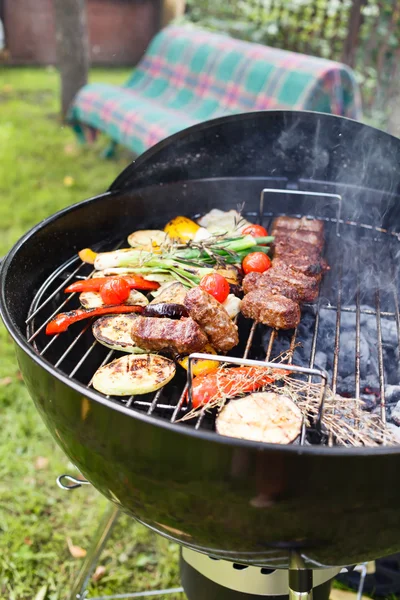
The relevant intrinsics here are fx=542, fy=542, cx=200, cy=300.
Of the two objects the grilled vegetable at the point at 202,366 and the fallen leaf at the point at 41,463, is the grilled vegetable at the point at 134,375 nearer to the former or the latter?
the grilled vegetable at the point at 202,366

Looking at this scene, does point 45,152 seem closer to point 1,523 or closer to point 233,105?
point 233,105

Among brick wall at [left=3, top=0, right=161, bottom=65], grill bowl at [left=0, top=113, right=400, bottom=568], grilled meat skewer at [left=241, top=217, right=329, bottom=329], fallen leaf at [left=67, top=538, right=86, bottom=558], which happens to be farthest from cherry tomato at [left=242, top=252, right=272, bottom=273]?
brick wall at [left=3, top=0, right=161, bottom=65]

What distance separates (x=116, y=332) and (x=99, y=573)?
63.7 inches

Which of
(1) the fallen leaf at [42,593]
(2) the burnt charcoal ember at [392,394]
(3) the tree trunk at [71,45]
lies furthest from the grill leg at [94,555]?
(3) the tree trunk at [71,45]

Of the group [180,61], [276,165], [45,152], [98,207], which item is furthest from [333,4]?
[98,207]

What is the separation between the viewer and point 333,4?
8.20 meters

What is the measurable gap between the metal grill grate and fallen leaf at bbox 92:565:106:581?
48.9 inches

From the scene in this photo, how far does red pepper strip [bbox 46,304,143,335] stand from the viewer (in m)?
2.10

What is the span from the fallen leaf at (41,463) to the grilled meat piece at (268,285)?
1.95 m

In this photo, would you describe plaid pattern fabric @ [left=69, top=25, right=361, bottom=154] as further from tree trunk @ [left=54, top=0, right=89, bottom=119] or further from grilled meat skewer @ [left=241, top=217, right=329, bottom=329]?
Answer: grilled meat skewer @ [left=241, top=217, right=329, bottom=329]

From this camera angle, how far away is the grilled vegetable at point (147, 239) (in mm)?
2579

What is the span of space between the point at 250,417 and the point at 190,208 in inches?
59.3

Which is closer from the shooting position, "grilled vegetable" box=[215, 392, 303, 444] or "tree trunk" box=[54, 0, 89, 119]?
"grilled vegetable" box=[215, 392, 303, 444]

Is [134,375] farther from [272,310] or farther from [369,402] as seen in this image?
[369,402]
